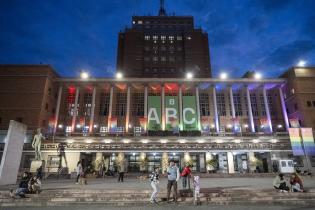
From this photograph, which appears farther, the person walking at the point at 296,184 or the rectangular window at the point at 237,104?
the rectangular window at the point at 237,104

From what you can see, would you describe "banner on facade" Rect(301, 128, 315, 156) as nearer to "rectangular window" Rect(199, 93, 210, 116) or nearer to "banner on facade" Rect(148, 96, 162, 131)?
"rectangular window" Rect(199, 93, 210, 116)

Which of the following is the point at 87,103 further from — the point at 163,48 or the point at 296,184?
the point at 296,184

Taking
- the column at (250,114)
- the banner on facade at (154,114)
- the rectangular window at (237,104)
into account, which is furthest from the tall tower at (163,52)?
the banner on facade at (154,114)

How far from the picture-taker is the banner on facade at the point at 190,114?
129 feet

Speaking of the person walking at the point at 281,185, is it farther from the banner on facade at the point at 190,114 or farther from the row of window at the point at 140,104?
the row of window at the point at 140,104

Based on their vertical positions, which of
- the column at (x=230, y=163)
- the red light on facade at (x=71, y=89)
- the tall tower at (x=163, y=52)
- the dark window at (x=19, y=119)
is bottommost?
the column at (x=230, y=163)

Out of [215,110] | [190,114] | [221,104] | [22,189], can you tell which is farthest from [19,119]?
[221,104]

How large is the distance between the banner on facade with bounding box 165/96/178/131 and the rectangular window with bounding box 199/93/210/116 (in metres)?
6.92

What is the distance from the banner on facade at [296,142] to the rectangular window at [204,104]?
51.5ft

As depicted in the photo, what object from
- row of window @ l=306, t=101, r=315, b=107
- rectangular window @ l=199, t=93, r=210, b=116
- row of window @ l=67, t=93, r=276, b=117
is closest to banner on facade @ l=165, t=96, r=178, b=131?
row of window @ l=67, t=93, r=276, b=117

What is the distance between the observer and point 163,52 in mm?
64500

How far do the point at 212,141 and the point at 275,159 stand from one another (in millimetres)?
10247

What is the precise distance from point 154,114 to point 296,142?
23.9 meters

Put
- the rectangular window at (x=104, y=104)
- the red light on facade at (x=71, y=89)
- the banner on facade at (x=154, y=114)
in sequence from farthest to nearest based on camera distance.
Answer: the rectangular window at (x=104, y=104) → the red light on facade at (x=71, y=89) → the banner on facade at (x=154, y=114)
